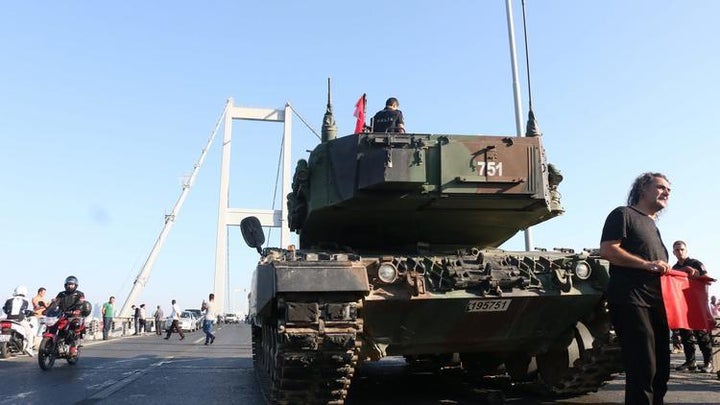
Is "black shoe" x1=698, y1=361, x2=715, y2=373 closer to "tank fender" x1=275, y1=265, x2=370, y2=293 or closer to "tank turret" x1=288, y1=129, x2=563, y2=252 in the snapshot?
"tank turret" x1=288, y1=129, x2=563, y2=252

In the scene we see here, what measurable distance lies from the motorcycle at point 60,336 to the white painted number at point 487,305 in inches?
302

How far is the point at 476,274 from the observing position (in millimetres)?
5844

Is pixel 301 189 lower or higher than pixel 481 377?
higher

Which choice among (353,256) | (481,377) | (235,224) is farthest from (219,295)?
(353,256)

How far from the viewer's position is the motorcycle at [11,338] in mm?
12102

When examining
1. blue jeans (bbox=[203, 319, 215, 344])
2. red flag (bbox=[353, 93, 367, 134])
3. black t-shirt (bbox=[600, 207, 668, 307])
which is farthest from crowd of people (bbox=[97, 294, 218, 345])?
black t-shirt (bbox=[600, 207, 668, 307])

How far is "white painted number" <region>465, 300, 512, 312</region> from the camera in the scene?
576 centimetres

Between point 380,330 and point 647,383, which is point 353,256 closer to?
point 380,330

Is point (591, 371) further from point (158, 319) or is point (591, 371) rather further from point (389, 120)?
point (158, 319)

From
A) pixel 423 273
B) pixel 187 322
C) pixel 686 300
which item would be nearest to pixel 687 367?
pixel 423 273

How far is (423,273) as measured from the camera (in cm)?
578

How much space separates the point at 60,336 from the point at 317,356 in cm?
750

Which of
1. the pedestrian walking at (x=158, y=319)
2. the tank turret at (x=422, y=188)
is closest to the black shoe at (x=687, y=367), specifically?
the tank turret at (x=422, y=188)

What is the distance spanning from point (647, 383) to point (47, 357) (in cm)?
953
